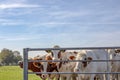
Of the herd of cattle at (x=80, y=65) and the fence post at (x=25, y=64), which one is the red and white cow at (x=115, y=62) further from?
the fence post at (x=25, y=64)

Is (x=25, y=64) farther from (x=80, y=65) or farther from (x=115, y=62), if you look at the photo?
(x=115, y=62)

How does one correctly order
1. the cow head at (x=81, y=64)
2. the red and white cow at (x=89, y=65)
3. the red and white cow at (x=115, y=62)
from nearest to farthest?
the cow head at (x=81, y=64), the red and white cow at (x=89, y=65), the red and white cow at (x=115, y=62)

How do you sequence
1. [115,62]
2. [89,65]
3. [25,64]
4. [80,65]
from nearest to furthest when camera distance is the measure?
[25,64] < [80,65] < [89,65] < [115,62]

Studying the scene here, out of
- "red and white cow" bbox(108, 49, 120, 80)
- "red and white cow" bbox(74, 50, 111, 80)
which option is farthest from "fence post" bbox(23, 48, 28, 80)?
"red and white cow" bbox(108, 49, 120, 80)

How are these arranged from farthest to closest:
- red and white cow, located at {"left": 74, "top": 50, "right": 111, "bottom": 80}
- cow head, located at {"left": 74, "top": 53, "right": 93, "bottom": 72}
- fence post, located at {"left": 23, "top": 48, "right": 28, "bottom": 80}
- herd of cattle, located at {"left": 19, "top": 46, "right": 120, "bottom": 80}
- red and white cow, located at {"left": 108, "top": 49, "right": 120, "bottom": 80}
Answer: red and white cow, located at {"left": 108, "top": 49, "right": 120, "bottom": 80}, herd of cattle, located at {"left": 19, "top": 46, "right": 120, "bottom": 80}, red and white cow, located at {"left": 74, "top": 50, "right": 111, "bottom": 80}, cow head, located at {"left": 74, "top": 53, "right": 93, "bottom": 72}, fence post, located at {"left": 23, "top": 48, "right": 28, "bottom": 80}

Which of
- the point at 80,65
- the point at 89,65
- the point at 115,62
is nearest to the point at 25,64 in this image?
the point at 80,65

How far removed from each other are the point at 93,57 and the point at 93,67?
1.62 ft

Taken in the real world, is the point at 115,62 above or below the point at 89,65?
above

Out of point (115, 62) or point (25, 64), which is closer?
point (25, 64)

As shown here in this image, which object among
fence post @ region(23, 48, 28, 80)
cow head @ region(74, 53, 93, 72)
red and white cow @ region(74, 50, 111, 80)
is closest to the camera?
fence post @ region(23, 48, 28, 80)

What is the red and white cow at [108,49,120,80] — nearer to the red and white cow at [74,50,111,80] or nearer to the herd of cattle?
the herd of cattle

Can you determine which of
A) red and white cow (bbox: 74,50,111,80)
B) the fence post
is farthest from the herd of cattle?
the fence post

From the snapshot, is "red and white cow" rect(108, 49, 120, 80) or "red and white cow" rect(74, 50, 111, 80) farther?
"red and white cow" rect(108, 49, 120, 80)

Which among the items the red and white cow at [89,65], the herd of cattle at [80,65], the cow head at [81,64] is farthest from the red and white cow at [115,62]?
the cow head at [81,64]
